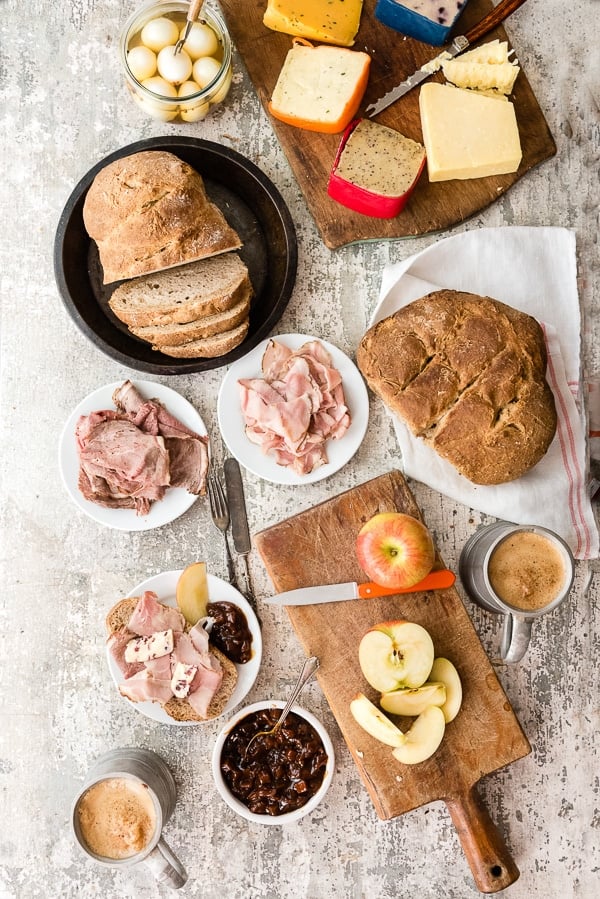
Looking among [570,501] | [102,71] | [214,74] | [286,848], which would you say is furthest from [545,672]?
[102,71]

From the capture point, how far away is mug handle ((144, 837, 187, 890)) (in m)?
2.25

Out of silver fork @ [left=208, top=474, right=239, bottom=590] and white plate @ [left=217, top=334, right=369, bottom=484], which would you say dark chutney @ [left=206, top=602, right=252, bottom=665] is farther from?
white plate @ [left=217, top=334, right=369, bottom=484]

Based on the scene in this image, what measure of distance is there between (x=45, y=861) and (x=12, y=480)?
1.36 metres

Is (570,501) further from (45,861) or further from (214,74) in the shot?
(45,861)

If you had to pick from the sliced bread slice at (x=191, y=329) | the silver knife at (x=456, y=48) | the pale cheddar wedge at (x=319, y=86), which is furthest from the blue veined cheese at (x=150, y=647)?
the silver knife at (x=456, y=48)

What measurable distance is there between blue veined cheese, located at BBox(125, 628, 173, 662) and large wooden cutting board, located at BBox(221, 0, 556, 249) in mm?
1447

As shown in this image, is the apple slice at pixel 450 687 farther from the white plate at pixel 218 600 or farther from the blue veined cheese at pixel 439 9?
the blue veined cheese at pixel 439 9

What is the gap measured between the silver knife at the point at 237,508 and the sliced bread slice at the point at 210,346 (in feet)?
1.32

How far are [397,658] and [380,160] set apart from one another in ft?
5.46

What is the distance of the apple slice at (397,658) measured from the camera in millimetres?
2309

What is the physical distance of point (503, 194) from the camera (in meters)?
2.55

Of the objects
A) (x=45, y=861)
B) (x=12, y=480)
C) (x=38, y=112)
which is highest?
(x=38, y=112)

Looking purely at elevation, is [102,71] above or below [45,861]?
above

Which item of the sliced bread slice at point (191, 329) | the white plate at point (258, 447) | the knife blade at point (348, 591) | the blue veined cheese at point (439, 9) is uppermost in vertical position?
the blue veined cheese at point (439, 9)
